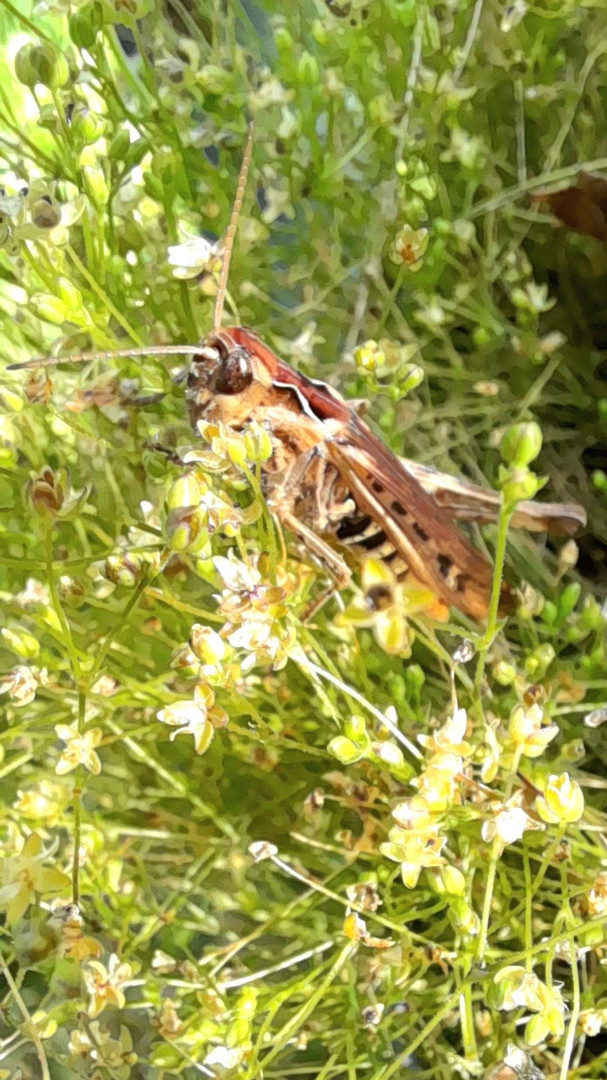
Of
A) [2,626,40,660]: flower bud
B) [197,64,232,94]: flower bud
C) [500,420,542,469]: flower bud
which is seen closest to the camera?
[500,420,542,469]: flower bud

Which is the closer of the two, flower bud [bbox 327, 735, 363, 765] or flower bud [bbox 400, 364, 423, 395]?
flower bud [bbox 327, 735, 363, 765]

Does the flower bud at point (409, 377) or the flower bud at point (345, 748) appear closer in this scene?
the flower bud at point (345, 748)

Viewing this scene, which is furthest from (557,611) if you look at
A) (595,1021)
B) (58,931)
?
(58,931)

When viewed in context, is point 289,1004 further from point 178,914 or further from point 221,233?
point 221,233

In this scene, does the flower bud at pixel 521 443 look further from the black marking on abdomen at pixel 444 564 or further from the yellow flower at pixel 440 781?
the black marking on abdomen at pixel 444 564

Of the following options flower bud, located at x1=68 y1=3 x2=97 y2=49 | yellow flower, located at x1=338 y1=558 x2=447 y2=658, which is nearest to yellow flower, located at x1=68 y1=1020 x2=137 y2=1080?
yellow flower, located at x1=338 y1=558 x2=447 y2=658

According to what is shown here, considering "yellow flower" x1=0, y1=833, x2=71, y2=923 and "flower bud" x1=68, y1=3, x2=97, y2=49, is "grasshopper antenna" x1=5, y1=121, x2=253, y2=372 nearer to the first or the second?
"flower bud" x1=68, y1=3, x2=97, y2=49

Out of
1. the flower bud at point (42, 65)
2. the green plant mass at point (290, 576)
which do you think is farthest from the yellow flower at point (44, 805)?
the flower bud at point (42, 65)
